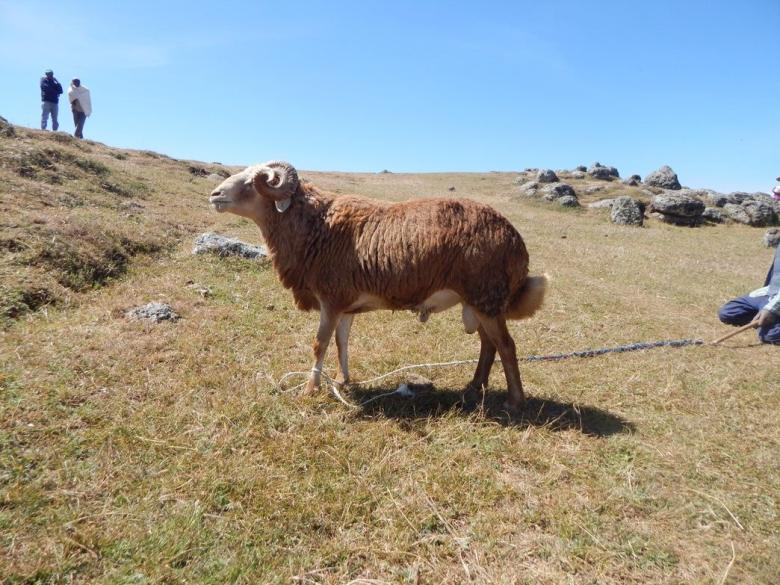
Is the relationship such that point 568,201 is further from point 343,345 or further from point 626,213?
point 343,345

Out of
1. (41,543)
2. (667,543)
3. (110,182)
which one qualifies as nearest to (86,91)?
(110,182)

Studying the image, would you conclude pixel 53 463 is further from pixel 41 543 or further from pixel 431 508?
pixel 431 508

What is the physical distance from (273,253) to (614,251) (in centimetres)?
1627

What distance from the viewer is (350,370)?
639 cm

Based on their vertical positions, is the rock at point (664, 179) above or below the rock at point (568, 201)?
above

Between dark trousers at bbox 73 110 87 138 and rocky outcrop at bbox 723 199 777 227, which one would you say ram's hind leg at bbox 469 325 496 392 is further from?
rocky outcrop at bbox 723 199 777 227

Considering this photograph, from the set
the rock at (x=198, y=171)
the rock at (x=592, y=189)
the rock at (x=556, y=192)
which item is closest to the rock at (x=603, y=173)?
the rock at (x=592, y=189)

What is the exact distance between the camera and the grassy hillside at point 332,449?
3.17 meters

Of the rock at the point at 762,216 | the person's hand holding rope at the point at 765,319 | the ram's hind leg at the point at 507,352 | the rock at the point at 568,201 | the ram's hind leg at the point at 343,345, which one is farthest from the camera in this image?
the rock at the point at 568,201

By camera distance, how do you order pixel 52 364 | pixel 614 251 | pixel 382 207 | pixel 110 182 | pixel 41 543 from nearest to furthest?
pixel 41 543, pixel 52 364, pixel 382 207, pixel 110 182, pixel 614 251

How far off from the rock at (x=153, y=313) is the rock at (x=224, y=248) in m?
3.43

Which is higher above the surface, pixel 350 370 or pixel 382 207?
pixel 382 207

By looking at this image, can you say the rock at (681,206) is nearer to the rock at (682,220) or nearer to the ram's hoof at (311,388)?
the rock at (682,220)

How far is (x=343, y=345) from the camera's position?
5.99 metres
